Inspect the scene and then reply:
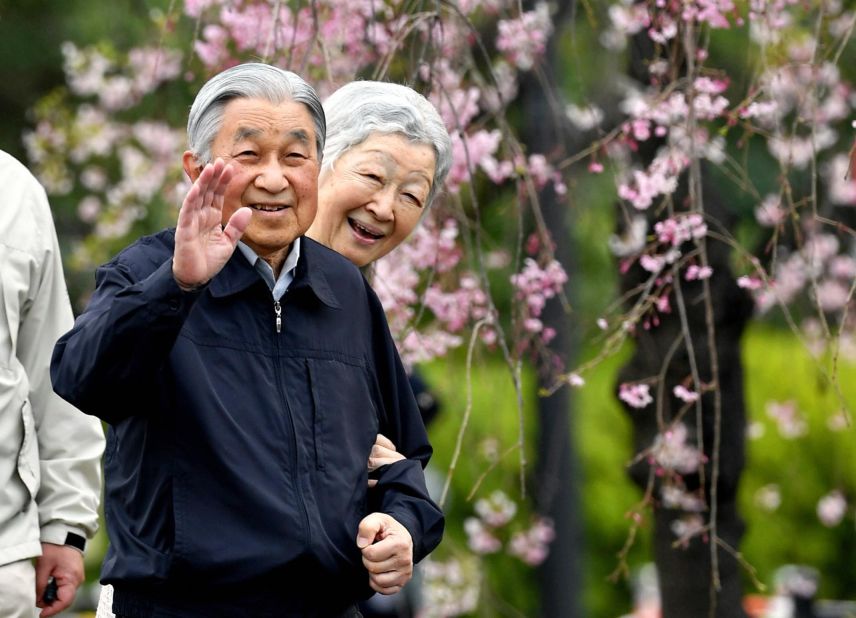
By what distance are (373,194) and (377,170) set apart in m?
0.05

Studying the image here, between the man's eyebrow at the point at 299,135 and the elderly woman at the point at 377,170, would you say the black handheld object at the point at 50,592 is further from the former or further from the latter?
the man's eyebrow at the point at 299,135

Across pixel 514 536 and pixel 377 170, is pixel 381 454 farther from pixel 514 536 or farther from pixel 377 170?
pixel 514 536

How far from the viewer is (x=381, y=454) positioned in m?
2.45

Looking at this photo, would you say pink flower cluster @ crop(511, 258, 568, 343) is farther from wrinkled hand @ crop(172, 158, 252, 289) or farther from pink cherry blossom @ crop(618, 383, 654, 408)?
wrinkled hand @ crop(172, 158, 252, 289)

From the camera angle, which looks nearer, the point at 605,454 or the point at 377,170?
the point at 377,170

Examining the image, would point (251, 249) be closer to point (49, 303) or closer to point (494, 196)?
point (49, 303)

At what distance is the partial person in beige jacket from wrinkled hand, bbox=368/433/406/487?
746 mm

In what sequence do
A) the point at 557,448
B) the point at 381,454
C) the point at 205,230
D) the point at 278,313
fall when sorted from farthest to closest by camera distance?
the point at 557,448 → the point at 381,454 → the point at 278,313 → the point at 205,230

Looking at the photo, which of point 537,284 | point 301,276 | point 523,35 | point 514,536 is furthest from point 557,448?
point 301,276

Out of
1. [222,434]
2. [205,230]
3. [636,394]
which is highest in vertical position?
[205,230]

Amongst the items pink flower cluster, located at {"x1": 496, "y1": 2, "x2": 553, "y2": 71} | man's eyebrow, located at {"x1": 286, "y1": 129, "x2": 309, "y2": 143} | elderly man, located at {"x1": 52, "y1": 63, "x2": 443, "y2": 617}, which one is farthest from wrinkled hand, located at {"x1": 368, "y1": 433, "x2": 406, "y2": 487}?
pink flower cluster, located at {"x1": 496, "y1": 2, "x2": 553, "y2": 71}

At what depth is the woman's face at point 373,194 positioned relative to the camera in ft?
9.59

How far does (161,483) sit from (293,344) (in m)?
0.29

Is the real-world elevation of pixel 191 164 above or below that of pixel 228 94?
below
